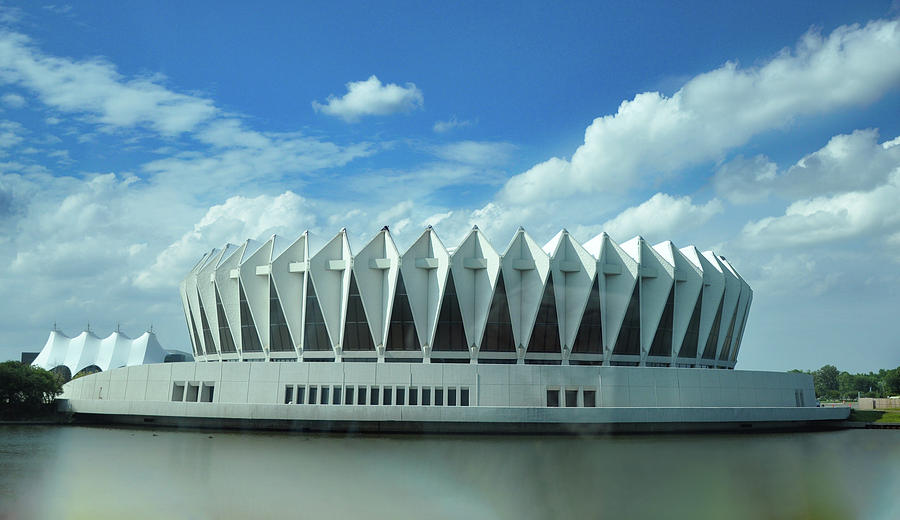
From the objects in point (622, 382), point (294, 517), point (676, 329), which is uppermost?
point (676, 329)

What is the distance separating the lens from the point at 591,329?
43656 millimetres

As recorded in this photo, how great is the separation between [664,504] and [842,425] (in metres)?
37.0

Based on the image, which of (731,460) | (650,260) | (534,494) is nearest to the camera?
(534,494)

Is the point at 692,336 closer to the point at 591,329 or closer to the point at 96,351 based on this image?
the point at 591,329

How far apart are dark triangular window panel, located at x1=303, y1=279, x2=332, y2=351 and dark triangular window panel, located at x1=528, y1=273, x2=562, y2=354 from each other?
13171mm

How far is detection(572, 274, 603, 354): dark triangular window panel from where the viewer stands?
43.4 m

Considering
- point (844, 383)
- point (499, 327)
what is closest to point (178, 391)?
point (499, 327)

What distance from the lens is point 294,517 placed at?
1531 cm

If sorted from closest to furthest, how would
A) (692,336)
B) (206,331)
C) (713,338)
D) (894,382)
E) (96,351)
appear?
(692,336)
(713,338)
(206,331)
(96,351)
(894,382)

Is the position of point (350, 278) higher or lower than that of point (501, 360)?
higher

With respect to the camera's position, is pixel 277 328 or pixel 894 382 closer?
pixel 277 328

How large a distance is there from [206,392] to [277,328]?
6.53 meters

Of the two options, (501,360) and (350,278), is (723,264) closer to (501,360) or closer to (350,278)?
(501,360)

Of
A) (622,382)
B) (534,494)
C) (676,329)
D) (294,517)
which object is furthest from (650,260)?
(294,517)
